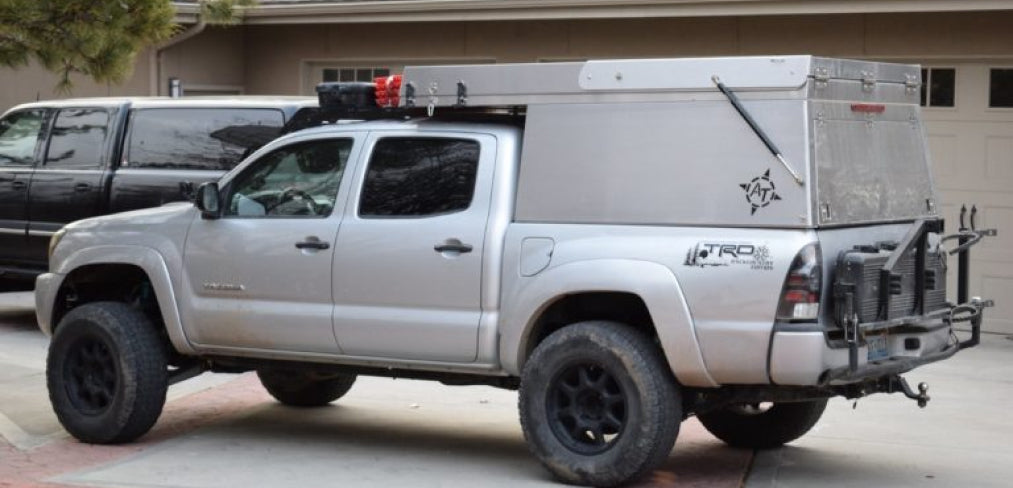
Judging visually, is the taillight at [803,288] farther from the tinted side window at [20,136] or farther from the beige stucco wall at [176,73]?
the beige stucco wall at [176,73]

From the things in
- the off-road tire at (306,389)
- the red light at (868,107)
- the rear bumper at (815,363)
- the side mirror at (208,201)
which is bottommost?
the off-road tire at (306,389)

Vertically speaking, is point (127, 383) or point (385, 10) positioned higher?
point (385, 10)

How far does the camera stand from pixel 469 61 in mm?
16984

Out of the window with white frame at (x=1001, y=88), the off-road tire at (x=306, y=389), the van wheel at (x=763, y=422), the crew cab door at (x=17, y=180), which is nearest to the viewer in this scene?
the van wheel at (x=763, y=422)

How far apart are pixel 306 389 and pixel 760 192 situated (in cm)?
415

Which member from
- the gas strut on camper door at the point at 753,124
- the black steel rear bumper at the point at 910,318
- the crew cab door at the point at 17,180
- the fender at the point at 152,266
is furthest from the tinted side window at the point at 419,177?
the crew cab door at the point at 17,180

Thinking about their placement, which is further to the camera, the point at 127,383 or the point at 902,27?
the point at 902,27

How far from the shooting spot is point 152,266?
30.4 ft

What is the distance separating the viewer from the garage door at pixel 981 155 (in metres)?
14.4

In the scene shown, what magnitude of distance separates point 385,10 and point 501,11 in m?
1.43

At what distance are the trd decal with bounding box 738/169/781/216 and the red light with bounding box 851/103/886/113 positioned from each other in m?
0.74

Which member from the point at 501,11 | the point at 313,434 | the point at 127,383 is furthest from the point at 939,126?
the point at 127,383

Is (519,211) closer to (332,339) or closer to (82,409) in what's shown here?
(332,339)

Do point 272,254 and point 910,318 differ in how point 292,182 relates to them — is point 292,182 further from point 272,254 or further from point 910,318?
point 910,318
